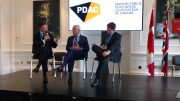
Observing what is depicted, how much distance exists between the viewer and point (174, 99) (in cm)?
412

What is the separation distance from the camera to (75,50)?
561 centimetres

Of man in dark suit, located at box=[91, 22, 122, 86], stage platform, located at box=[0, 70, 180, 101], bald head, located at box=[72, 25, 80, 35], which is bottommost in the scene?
stage platform, located at box=[0, 70, 180, 101]

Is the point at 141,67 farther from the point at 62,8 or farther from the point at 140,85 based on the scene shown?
the point at 62,8

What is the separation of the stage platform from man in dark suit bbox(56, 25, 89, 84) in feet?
1.21

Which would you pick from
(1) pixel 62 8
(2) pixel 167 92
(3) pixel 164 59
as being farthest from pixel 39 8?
(2) pixel 167 92

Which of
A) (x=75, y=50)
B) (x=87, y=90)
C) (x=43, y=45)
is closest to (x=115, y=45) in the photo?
(x=75, y=50)

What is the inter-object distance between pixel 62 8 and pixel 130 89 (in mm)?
4242

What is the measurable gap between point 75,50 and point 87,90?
1.14 metres

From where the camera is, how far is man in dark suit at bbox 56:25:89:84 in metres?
5.53

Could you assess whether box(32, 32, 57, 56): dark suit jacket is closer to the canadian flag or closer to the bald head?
the bald head

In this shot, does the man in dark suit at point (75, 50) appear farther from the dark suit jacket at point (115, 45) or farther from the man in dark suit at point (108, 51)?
the dark suit jacket at point (115, 45)

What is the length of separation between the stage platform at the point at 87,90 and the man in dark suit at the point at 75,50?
1.21ft

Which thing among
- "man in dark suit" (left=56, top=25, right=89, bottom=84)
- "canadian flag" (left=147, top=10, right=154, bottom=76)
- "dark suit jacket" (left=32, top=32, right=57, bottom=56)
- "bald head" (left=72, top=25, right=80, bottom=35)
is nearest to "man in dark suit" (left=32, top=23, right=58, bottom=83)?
"dark suit jacket" (left=32, top=32, right=57, bottom=56)

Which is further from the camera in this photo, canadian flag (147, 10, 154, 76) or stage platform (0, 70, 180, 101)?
canadian flag (147, 10, 154, 76)
